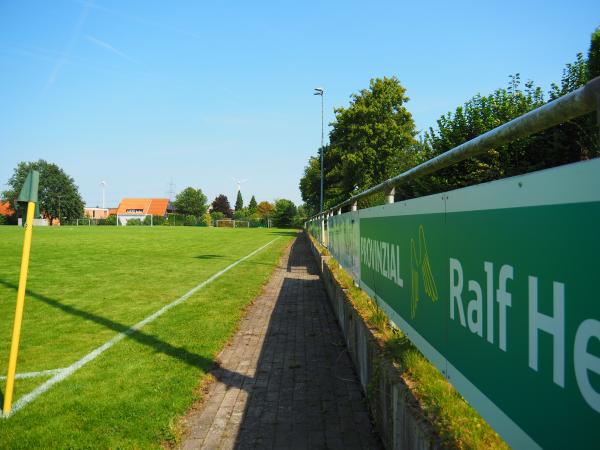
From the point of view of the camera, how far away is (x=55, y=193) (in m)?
109

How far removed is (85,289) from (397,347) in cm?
926

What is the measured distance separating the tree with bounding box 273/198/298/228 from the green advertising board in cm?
9432

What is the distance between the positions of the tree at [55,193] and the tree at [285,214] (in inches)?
1861

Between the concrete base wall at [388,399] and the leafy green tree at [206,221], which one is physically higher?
the leafy green tree at [206,221]

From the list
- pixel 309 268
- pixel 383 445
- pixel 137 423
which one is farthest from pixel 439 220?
pixel 309 268

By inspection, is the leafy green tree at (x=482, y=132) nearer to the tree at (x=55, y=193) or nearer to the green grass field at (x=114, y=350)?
the green grass field at (x=114, y=350)

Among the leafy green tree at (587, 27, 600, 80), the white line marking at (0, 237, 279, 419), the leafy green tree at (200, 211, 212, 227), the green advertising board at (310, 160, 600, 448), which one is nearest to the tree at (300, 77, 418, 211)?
the leafy green tree at (587, 27, 600, 80)

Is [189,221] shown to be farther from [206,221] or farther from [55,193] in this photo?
[55,193]

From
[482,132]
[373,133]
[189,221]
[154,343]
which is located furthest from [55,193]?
[154,343]

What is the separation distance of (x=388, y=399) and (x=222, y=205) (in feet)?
467

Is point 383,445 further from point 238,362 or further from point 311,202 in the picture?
point 311,202

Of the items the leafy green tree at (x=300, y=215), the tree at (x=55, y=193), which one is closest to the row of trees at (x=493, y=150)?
the leafy green tree at (x=300, y=215)

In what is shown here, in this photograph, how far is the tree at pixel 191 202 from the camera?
13688cm

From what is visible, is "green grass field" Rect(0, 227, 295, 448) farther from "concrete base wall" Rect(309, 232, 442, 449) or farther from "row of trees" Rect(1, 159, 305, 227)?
"row of trees" Rect(1, 159, 305, 227)
